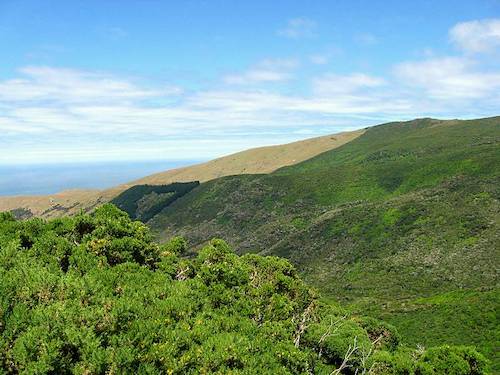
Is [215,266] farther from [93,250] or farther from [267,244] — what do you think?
[267,244]

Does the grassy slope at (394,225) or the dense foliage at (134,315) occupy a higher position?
the dense foliage at (134,315)

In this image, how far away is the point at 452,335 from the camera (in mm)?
49344

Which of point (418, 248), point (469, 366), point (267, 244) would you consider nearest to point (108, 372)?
point (469, 366)

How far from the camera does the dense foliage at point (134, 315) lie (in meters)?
11.8

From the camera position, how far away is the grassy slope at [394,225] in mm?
59234

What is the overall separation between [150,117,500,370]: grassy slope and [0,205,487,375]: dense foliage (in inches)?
1205

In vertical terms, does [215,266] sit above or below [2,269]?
below

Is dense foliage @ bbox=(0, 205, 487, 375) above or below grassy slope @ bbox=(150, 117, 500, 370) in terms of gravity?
above

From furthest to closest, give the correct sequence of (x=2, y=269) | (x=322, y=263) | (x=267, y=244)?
(x=267, y=244), (x=322, y=263), (x=2, y=269)

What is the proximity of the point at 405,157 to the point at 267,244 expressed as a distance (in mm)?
79043

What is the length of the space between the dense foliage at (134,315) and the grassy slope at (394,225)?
30606 millimetres

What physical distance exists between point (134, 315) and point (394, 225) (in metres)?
89.8

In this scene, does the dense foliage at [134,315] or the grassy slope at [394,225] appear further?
the grassy slope at [394,225]

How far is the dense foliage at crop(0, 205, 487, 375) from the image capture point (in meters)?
11.8
